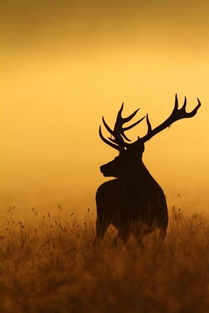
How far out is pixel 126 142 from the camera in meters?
2.75

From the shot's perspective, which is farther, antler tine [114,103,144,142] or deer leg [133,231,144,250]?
antler tine [114,103,144,142]

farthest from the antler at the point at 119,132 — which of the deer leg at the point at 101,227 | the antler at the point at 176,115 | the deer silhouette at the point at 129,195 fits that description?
the deer leg at the point at 101,227

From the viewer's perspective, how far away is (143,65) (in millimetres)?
2920

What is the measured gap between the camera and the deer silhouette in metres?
2.57

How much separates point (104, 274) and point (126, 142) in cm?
70

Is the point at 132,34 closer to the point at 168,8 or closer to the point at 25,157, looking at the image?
the point at 168,8

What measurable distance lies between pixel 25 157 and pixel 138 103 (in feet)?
2.10

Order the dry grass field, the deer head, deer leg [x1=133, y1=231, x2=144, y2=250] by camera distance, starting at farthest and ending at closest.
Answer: the deer head < deer leg [x1=133, y1=231, x2=144, y2=250] < the dry grass field

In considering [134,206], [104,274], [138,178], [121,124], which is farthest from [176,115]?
[104,274]

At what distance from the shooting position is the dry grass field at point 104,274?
2.22m

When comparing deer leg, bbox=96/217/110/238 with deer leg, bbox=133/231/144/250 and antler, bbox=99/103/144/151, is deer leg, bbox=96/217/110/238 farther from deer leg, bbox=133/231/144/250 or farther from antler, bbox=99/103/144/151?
antler, bbox=99/103/144/151

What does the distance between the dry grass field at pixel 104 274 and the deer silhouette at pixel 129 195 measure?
0.06 meters

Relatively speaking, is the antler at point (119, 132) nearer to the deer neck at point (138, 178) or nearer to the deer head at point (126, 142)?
the deer head at point (126, 142)

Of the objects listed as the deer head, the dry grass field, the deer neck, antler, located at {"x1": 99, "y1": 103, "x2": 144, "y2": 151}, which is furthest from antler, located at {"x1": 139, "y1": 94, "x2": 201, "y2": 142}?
the dry grass field
